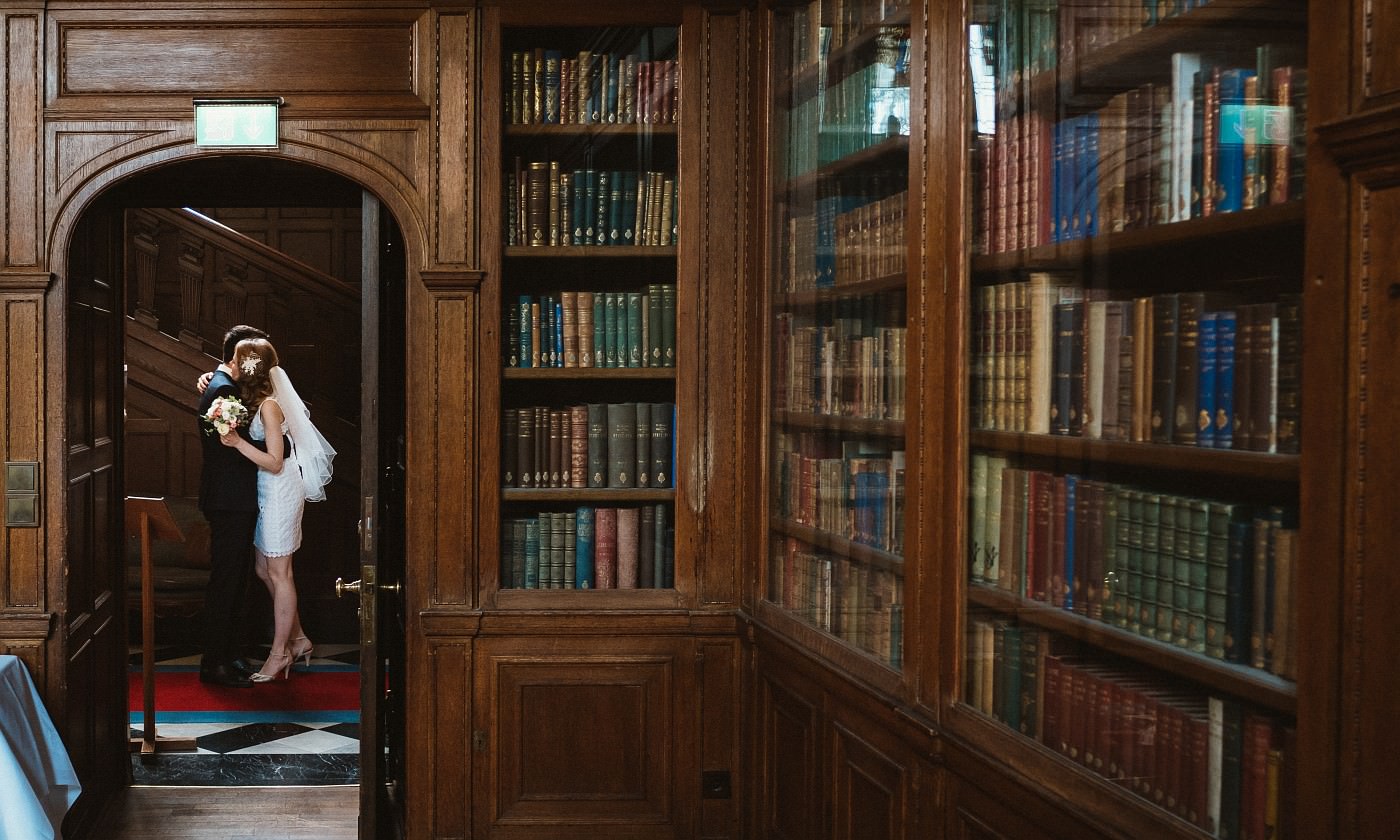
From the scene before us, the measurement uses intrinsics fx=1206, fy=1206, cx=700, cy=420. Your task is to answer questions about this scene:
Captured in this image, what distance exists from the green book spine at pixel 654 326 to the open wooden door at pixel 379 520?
0.88 meters

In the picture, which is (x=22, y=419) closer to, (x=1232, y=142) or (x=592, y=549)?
(x=592, y=549)

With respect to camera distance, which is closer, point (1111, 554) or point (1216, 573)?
point (1216, 573)

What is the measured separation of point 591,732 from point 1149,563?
94.7 inches

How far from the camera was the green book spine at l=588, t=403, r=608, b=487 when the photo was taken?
13.4 ft

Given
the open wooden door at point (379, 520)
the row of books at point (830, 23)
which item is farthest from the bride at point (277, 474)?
the row of books at point (830, 23)

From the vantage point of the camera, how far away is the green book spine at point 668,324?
404 cm

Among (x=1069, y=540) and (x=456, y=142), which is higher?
(x=456, y=142)

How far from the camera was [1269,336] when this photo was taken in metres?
1.79

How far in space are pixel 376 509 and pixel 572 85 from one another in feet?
5.04

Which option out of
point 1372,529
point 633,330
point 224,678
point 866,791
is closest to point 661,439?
point 633,330

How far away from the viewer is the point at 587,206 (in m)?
4.04

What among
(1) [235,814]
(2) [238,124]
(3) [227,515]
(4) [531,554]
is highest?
(2) [238,124]

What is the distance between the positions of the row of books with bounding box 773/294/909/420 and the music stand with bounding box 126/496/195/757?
10.7ft

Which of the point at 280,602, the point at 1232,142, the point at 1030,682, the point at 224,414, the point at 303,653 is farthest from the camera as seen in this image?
the point at 303,653
